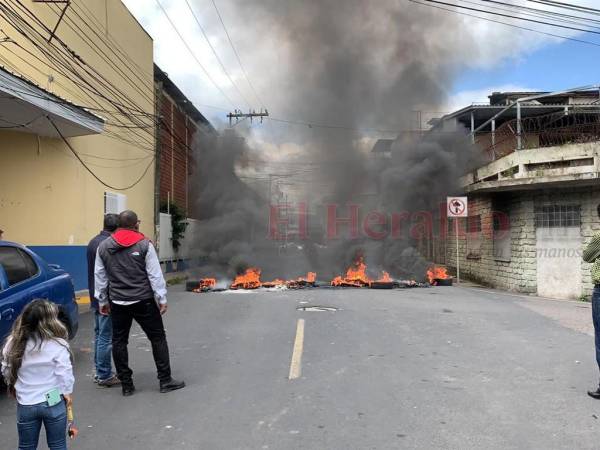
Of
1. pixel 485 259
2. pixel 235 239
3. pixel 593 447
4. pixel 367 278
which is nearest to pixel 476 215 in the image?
pixel 485 259

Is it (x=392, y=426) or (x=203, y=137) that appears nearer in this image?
(x=392, y=426)

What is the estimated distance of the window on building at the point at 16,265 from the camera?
4.97 meters

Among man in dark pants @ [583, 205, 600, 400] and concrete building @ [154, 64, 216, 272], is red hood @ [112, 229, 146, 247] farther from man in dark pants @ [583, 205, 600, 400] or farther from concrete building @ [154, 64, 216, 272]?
concrete building @ [154, 64, 216, 272]

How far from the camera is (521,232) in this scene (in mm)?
13531

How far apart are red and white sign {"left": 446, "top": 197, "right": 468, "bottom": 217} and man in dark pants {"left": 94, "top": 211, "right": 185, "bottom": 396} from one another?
11.2m

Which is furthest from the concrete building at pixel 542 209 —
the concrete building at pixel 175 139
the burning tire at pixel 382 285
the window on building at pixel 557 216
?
the concrete building at pixel 175 139

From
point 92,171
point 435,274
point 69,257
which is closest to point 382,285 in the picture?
point 435,274

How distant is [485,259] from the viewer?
15.9 m

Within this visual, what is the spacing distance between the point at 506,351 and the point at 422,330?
58.4 inches

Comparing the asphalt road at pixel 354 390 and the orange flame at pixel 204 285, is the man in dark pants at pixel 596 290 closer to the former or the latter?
the asphalt road at pixel 354 390

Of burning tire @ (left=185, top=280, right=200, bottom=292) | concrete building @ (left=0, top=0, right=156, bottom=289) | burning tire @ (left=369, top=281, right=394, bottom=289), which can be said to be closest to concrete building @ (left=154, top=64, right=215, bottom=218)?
concrete building @ (left=0, top=0, right=156, bottom=289)

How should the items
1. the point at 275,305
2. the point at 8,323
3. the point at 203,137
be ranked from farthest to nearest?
the point at 203,137 → the point at 275,305 → the point at 8,323

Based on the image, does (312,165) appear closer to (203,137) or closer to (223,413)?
(203,137)

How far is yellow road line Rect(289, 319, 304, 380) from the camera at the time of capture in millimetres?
5223
